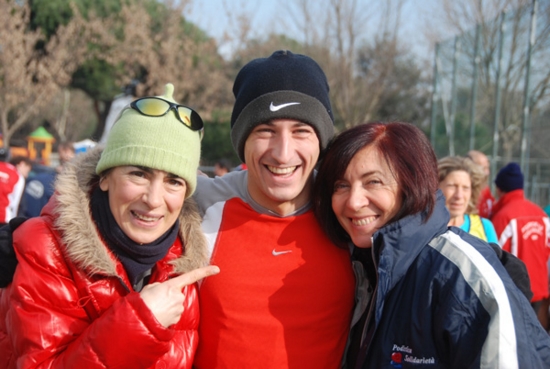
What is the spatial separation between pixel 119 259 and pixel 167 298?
0.30 m

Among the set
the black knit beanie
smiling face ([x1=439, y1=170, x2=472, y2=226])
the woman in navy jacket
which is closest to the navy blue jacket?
the woman in navy jacket

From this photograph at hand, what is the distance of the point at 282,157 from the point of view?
2.21 m

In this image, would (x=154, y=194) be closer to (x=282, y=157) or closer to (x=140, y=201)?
(x=140, y=201)

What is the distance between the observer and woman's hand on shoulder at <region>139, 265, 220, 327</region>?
1837 millimetres

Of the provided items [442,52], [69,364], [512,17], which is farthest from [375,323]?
[442,52]

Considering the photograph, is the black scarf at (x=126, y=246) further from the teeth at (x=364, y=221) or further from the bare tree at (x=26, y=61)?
the bare tree at (x=26, y=61)

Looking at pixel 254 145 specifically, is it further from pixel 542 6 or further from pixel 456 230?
pixel 542 6

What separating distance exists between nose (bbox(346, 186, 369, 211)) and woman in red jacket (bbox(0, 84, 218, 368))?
63 centimetres

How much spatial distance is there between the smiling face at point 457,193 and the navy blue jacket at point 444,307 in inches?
89.6

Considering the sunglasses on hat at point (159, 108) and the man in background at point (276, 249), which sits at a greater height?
the sunglasses on hat at point (159, 108)

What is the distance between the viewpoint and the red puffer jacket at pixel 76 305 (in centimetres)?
177

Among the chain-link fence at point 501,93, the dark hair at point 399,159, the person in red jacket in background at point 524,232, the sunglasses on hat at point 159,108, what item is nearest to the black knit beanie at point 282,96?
the dark hair at point 399,159

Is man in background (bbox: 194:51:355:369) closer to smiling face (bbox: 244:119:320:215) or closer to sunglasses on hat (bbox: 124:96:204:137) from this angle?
smiling face (bbox: 244:119:320:215)

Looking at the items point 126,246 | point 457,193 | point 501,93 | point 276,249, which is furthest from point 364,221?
point 501,93
